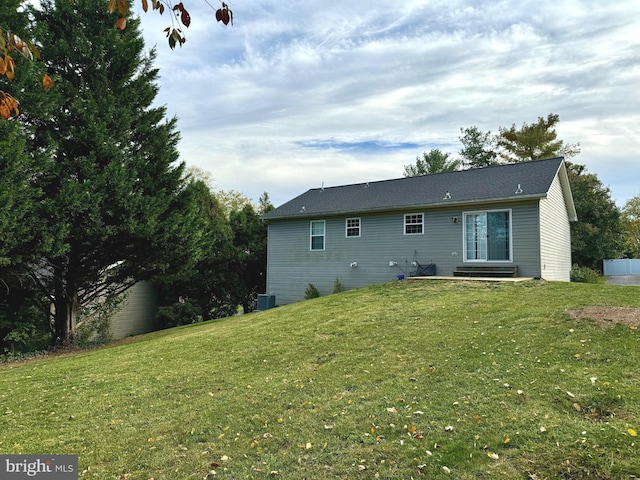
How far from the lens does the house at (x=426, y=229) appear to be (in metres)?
13.2

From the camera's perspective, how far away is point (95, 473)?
3398 mm

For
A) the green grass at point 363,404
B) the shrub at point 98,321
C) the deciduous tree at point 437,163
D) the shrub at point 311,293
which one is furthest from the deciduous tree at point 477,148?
the shrub at point 98,321

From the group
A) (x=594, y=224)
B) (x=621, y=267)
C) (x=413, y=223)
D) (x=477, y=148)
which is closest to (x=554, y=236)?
(x=413, y=223)

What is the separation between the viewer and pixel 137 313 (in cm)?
1848

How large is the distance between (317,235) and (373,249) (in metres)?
2.70

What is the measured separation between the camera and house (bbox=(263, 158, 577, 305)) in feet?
43.3

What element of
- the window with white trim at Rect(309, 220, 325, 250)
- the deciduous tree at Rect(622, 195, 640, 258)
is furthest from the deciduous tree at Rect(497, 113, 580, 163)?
the window with white trim at Rect(309, 220, 325, 250)

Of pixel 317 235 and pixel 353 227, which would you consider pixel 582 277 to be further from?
pixel 317 235

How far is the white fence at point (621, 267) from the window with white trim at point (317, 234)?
22488 millimetres

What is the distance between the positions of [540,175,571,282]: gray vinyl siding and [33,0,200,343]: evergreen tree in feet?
37.0

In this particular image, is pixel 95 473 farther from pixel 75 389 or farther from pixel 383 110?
pixel 383 110

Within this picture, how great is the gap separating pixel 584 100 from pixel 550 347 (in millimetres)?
14476

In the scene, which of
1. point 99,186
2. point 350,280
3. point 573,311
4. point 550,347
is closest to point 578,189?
point 350,280

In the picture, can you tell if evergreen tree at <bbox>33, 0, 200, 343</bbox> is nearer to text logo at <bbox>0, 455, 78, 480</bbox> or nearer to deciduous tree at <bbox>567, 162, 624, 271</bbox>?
text logo at <bbox>0, 455, 78, 480</bbox>
